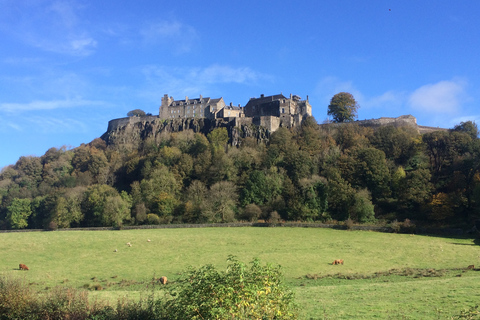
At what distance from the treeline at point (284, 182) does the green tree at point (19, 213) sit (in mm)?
147

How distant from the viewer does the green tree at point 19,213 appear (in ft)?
208

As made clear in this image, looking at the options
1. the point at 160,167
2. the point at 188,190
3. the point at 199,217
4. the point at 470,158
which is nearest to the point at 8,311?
the point at 199,217

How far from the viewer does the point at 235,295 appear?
399 inches

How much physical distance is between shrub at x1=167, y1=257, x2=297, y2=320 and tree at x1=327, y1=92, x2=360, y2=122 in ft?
235

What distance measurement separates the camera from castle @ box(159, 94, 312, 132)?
76.8 metres

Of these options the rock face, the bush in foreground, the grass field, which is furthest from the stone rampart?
the bush in foreground

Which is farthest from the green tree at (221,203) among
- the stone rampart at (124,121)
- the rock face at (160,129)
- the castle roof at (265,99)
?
the stone rampart at (124,121)

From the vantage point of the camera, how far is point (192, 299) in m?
10.4

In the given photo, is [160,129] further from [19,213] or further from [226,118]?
[19,213]

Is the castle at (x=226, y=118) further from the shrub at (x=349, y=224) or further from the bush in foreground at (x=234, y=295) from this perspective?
the bush in foreground at (x=234, y=295)

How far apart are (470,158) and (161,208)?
43184mm

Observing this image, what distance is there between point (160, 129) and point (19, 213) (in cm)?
3235

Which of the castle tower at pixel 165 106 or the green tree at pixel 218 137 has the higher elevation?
the castle tower at pixel 165 106

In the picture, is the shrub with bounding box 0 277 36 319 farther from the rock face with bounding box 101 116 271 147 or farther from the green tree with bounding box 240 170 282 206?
the rock face with bounding box 101 116 271 147
